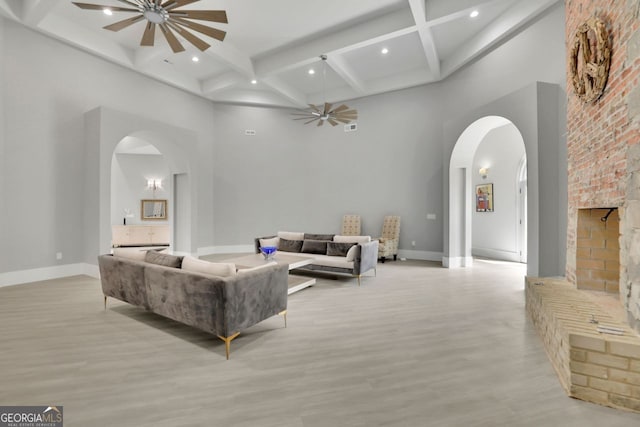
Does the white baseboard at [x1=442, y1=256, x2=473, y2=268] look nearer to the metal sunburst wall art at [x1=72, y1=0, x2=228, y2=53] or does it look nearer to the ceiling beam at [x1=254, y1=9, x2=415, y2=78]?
the ceiling beam at [x1=254, y1=9, x2=415, y2=78]

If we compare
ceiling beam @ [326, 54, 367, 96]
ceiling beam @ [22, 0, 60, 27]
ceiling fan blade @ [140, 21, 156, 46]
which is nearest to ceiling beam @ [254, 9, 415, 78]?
ceiling beam @ [326, 54, 367, 96]

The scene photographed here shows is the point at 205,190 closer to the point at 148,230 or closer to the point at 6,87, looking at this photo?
the point at 148,230

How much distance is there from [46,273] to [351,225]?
270 inches

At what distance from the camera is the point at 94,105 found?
20.5ft

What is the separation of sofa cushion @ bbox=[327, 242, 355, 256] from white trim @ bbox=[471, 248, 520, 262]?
448 cm

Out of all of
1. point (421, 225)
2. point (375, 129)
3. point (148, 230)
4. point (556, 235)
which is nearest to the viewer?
point (556, 235)

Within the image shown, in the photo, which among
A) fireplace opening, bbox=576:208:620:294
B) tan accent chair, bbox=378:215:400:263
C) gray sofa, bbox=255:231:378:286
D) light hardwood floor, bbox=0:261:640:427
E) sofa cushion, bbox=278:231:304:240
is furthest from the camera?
tan accent chair, bbox=378:215:400:263

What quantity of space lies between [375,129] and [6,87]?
306 inches

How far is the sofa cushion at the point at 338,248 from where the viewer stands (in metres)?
5.63

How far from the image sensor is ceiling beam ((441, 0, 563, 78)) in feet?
16.0

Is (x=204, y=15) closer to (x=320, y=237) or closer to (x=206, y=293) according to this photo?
(x=206, y=293)

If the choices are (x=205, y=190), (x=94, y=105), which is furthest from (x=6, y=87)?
(x=205, y=190)

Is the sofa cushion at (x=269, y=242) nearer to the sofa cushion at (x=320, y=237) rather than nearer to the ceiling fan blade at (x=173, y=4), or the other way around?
the sofa cushion at (x=320, y=237)

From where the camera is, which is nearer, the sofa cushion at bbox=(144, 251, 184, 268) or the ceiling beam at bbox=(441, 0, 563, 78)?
the sofa cushion at bbox=(144, 251, 184, 268)
